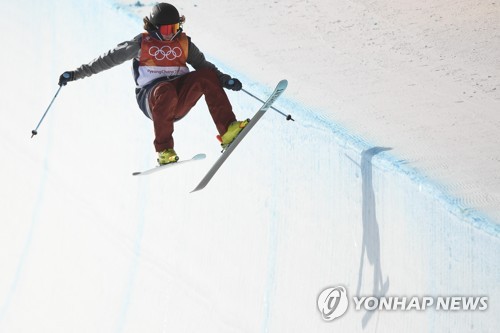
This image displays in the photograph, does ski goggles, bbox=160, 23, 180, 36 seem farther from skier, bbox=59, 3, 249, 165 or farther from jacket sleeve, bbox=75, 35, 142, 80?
jacket sleeve, bbox=75, 35, 142, 80

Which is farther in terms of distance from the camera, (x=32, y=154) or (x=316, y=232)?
(x=32, y=154)

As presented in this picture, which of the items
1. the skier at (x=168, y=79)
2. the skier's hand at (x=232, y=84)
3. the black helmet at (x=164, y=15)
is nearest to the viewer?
the black helmet at (x=164, y=15)

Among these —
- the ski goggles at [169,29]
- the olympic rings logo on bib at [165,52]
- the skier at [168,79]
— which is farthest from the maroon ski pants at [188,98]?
the ski goggles at [169,29]

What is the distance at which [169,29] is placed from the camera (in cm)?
495

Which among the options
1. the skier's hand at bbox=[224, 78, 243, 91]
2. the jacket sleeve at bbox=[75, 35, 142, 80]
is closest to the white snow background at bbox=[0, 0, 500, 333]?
the skier's hand at bbox=[224, 78, 243, 91]

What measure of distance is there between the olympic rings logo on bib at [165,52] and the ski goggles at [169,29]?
13 cm

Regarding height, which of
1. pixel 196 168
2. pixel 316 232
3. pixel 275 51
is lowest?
pixel 316 232

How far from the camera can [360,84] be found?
535 cm

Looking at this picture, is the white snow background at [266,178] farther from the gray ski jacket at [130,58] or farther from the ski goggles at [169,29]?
the ski goggles at [169,29]

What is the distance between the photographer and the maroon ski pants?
16.4ft

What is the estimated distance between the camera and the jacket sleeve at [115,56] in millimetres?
5066

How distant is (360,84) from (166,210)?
7.18 feet

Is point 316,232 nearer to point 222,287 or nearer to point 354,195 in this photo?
point 354,195

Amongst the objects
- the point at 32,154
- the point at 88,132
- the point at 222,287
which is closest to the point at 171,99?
the point at 222,287
